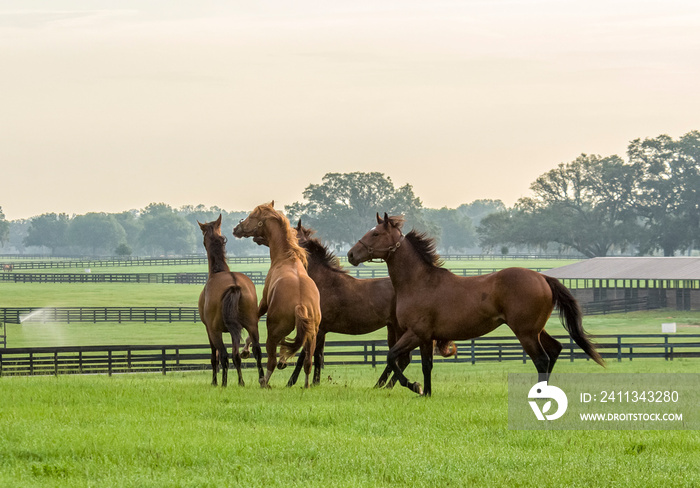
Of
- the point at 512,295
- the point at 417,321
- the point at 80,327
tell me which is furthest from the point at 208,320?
the point at 80,327

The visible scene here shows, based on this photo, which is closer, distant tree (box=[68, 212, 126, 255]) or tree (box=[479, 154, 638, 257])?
tree (box=[479, 154, 638, 257])

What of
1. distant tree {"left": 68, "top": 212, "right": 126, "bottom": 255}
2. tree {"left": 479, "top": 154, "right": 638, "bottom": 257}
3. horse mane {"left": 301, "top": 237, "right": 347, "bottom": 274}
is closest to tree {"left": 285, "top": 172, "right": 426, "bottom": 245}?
tree {"left": 479, "top": 154, "right": 638, "bottom": 257}

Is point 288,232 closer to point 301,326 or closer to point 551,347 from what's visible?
point 301,326

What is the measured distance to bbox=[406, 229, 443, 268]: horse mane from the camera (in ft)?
41.1

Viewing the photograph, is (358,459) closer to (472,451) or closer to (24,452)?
(472,451)

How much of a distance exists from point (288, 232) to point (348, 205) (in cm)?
11367

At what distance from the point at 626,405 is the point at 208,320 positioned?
6.62 metres

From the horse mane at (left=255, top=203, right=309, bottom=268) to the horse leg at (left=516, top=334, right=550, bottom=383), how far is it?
3982 millimetres

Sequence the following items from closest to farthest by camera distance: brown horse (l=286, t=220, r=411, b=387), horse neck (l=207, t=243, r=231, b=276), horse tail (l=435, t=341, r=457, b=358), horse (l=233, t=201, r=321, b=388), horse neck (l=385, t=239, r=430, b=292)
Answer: horse neck (l=385, t=239, r=430, b=292) → horse tail (l=435, t=341, r=457, b=358) → horse (l=233, t=201, r=321, b=388) → horse neck (l=207, t=243, r=231, b=276) → brown horse (l=286, t=220, r=411, b=387)

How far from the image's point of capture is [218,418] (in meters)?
10.4

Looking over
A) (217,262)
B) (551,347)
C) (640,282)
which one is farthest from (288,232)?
(640,282)

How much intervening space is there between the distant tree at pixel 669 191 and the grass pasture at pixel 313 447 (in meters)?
93.6

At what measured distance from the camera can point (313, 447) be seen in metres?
8.43

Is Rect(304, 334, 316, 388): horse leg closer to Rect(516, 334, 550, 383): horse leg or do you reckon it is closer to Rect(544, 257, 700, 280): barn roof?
Rect(516, 334, 550, 383): horse leg
